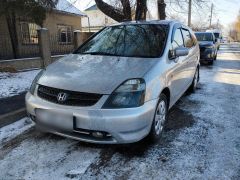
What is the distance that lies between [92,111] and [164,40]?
1.91m

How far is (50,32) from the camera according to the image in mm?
19594

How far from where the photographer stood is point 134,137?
131 inches

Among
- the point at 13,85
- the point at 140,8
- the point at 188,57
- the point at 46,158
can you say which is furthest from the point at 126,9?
the point at 46,158

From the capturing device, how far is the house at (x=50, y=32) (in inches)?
535

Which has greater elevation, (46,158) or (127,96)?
(127,96)

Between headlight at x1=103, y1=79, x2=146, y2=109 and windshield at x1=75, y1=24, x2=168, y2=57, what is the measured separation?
3.02ft

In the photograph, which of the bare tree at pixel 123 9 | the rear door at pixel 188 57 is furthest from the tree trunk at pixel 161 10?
the rear door at pixel 188 57

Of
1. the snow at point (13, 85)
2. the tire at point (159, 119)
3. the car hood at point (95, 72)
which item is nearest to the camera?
the car hood at point (95, 72)

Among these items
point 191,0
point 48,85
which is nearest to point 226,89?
point 48,85

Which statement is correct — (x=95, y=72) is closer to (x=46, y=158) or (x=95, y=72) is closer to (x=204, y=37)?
(x=46, y=158)

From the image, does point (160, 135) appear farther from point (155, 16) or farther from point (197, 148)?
point (155, 16)

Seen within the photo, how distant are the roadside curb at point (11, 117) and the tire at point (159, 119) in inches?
98.5

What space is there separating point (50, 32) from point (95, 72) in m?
17.0

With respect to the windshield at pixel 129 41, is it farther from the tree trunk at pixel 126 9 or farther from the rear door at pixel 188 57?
the tree trunk at pixel 126 9
